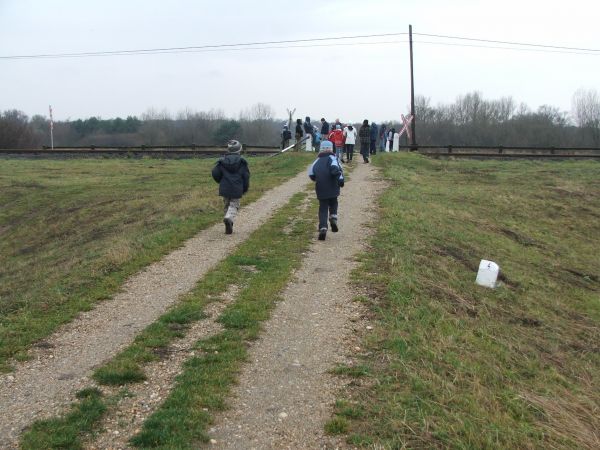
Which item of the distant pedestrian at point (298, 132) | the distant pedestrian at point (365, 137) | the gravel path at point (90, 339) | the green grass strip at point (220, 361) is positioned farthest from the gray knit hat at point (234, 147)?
the distant pedestrian at point (298, 132)

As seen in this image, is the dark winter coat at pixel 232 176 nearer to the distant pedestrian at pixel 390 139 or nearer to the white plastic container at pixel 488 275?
the white plastic container at pixel 488 275

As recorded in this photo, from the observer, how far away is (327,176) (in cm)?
1105

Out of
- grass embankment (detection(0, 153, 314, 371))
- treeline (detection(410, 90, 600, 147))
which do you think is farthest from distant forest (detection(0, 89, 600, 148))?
grass embankment (detection(0, 153, 314, 371))

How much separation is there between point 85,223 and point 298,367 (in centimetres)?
1398

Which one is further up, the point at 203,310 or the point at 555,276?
the point at 203,310

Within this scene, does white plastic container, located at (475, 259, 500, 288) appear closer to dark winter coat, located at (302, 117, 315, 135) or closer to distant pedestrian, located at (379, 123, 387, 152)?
Result: dark winter coat, located at (302, 117, 315, 135)

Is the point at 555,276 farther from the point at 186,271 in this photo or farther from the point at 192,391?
the point at 192,391

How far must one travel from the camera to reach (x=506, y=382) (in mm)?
5785

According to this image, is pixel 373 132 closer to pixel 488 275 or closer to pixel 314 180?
pixel 314 180

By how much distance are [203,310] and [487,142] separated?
6614 centimetres

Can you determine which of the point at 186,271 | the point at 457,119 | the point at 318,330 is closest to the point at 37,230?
the point at 186,271

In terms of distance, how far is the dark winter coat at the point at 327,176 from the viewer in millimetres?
11008

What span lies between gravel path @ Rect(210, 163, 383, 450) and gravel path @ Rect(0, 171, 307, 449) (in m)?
1.42

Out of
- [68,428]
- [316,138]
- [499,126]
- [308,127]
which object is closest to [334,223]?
[68,428]
